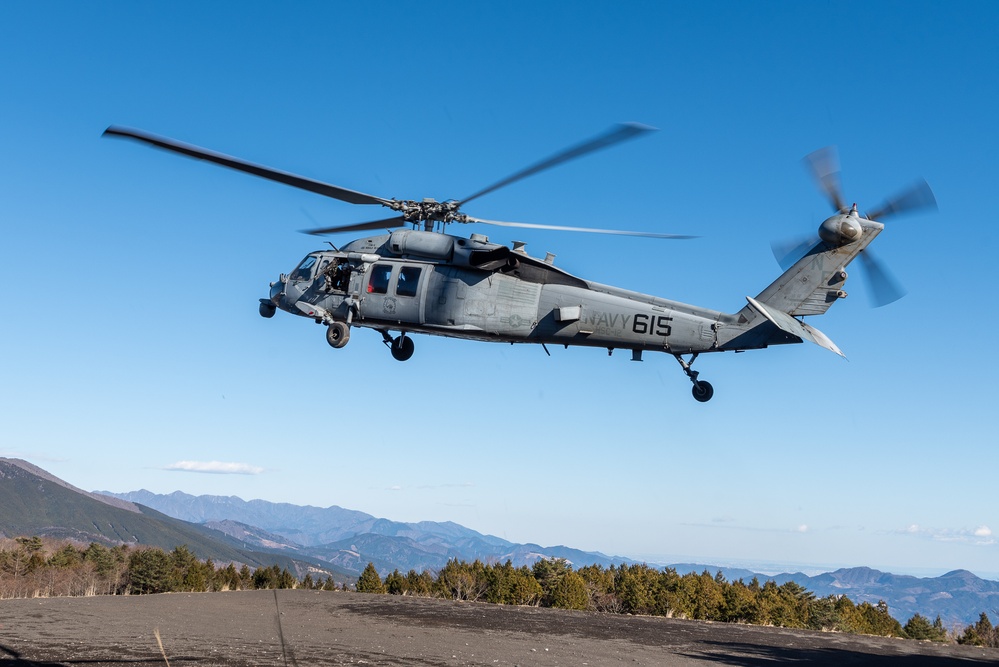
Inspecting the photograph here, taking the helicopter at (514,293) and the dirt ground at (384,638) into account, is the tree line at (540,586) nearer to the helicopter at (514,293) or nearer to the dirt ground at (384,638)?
the dirt ground at (384,638)

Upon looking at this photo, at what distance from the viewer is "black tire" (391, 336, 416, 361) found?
28078 mm

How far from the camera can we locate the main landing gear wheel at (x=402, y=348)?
28.1 metres

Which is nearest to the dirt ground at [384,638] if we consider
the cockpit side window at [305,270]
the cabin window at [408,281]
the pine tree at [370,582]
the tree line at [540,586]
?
the cabin window at [408,281]

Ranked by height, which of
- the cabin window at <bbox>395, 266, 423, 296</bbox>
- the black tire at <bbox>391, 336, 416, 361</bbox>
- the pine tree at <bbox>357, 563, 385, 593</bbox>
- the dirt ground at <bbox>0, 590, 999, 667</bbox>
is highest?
the cabin window at <bbox>395, 266, 423, 296</bbox>

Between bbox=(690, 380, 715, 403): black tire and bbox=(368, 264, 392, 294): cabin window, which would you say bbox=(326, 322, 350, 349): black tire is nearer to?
bbox=(368, 264, 392, 294): cabin window

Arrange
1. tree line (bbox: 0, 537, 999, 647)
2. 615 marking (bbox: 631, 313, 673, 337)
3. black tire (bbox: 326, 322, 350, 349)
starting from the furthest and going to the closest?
tree line (bbox: 0, 537, 999, 647) → black tire (bbox: 326, 322, 350, 349) → 615 marking (bbox: 631, 313, 673, 337)

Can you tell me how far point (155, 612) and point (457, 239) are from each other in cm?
1671

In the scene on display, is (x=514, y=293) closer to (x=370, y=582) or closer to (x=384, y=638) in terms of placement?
(x=384, y=638)

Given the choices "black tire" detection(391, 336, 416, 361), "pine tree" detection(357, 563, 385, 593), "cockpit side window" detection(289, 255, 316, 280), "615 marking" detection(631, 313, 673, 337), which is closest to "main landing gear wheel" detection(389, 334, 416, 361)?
"black tire" detection(391, 336, 416, 361)

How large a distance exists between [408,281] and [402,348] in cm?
290

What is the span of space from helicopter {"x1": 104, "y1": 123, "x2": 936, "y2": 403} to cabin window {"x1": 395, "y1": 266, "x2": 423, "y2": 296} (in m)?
0.03

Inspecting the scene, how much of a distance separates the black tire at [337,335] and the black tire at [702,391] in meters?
10.6

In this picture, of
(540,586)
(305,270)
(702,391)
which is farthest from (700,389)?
(540,586)

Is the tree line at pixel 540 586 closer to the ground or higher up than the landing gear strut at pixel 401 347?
closer to the ground
